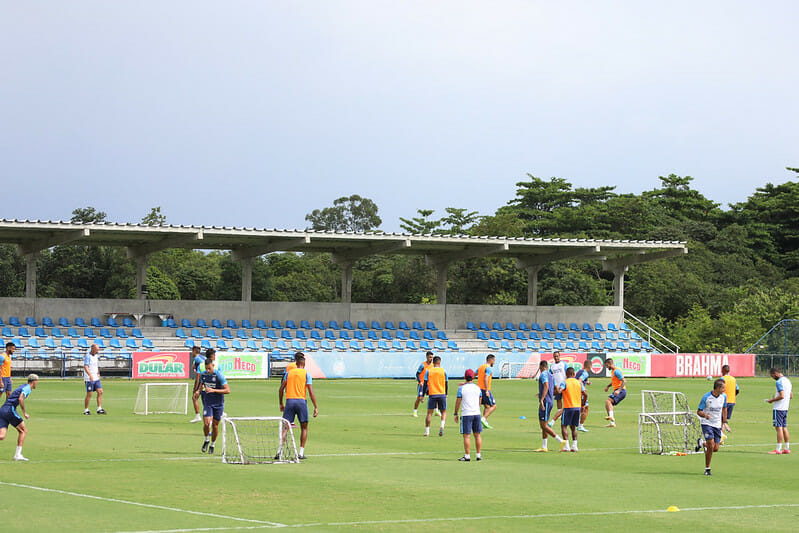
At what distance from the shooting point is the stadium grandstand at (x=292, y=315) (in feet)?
172

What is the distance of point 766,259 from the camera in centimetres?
9469

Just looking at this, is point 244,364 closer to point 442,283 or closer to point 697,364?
point 442,283

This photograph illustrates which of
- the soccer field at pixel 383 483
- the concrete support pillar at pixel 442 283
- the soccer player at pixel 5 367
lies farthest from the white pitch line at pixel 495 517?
the concrete support pillar at pixel 442 283

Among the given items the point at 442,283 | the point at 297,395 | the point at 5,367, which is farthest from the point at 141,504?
the point at 442,283

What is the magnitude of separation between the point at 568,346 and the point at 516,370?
870cm

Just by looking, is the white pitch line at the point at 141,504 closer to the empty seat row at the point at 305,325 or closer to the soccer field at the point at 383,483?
the soccer field at the point at 383,483

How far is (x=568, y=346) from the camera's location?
64.2m

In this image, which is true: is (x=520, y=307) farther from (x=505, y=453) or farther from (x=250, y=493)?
(x=250, y=493)

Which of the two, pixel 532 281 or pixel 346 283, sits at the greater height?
pixel 532 281

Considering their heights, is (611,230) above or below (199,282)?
above

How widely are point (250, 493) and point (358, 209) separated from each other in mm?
119161

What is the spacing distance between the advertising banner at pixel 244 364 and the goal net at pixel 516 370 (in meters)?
12.3

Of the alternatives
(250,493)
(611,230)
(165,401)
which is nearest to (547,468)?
(250,493)

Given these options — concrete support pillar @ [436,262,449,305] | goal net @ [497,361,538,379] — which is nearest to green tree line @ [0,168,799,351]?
concrete support pillar @ [436,262,449,305]
